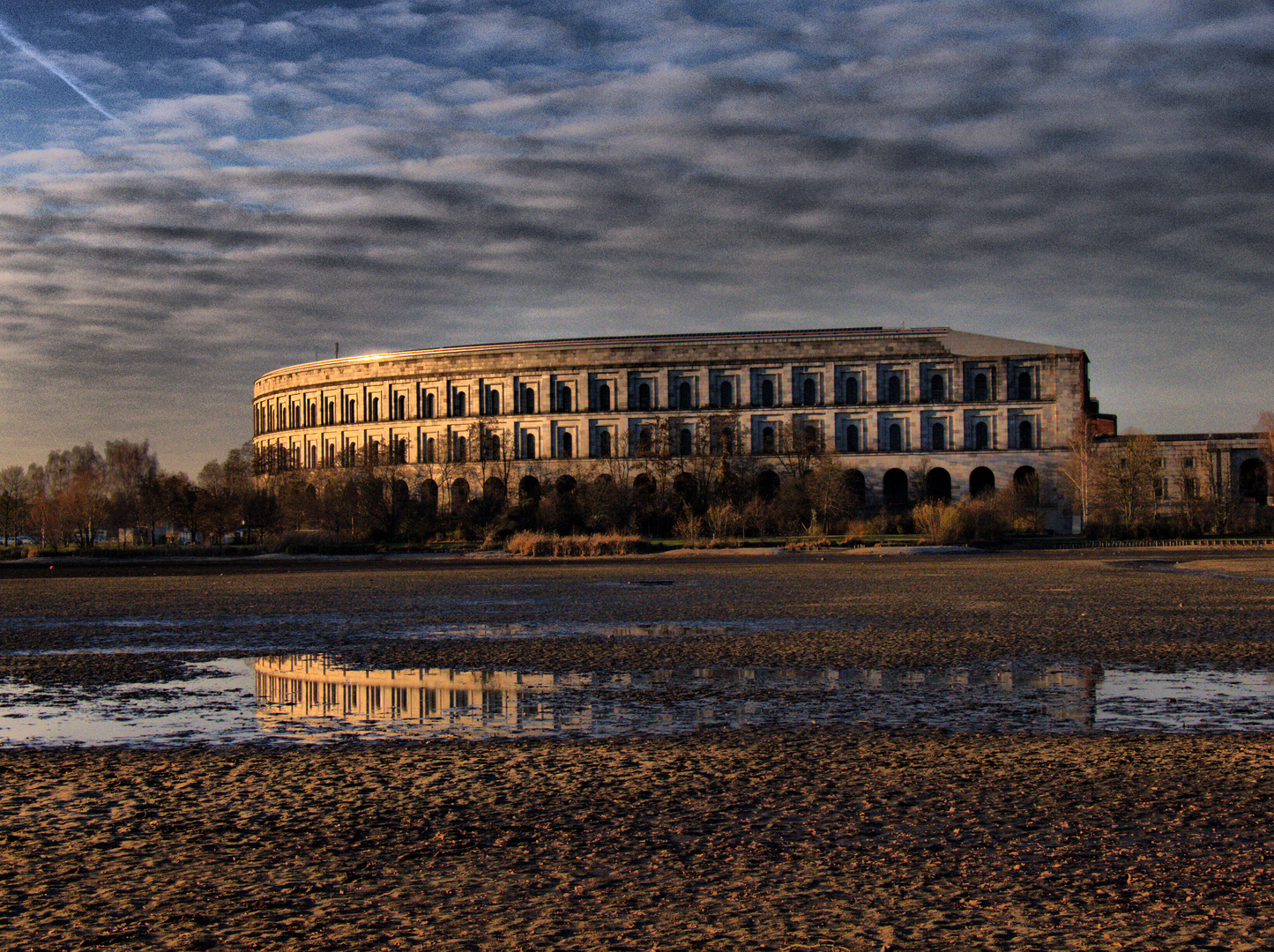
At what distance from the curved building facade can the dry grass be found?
36.6m

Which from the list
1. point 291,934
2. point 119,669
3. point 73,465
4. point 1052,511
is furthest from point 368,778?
point 73,465

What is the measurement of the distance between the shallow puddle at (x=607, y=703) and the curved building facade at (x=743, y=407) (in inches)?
2841

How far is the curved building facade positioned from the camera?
86188 millimetres

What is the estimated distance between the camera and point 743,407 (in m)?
90.4

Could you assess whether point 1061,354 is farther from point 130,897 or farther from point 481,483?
point 130,897

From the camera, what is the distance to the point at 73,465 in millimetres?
129500

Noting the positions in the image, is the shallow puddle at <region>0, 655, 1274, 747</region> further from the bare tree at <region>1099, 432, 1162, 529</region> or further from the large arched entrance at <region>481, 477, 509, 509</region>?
the large arched entrance at <region>481, 477, 509, 509</region>

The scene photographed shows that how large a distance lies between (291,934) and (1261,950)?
3.37 m

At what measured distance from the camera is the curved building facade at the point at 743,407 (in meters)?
86.2

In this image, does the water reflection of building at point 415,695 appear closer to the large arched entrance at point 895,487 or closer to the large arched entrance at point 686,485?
the large arched entrance at point 686,485

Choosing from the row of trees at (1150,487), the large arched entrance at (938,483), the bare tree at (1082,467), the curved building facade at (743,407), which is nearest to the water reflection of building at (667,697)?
the row of trees at (1150,487)

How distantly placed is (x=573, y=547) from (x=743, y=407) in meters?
46.7

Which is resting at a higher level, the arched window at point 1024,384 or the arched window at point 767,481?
the arched window at point 1024,384

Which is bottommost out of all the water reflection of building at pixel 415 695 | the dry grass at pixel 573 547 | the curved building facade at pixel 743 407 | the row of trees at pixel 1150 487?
the water reflection of building at pixel 415 695
